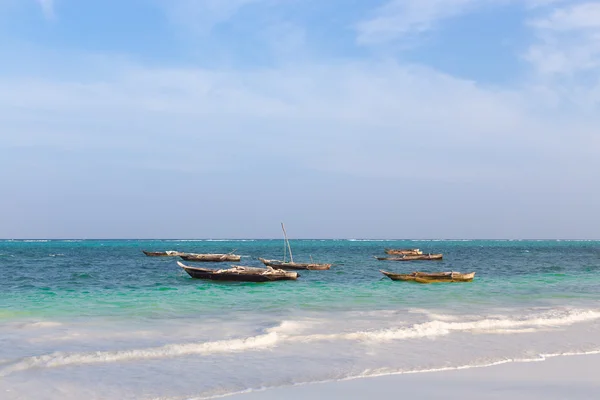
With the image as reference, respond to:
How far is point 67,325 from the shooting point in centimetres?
1511

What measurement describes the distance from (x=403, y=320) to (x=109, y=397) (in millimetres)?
9426

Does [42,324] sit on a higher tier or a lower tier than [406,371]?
lower

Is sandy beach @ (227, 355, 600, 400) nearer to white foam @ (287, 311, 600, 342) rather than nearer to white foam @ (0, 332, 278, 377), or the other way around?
white foam @ (0, 332, 278, 377)

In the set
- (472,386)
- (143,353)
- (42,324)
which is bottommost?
(42,324)

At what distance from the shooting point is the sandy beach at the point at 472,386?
26.9 feet

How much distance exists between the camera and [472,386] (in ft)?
28.5

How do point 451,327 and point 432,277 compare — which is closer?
point 451,327

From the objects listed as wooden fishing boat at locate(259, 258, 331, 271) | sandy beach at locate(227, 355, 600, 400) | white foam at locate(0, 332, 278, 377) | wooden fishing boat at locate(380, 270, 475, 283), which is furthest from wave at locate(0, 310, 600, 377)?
wooden fishing boat at locate(259, 258, 331, 271)

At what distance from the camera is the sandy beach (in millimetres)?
8195

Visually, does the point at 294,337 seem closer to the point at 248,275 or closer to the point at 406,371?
the point at 406,371

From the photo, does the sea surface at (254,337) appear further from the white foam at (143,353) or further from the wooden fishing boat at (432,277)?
the wooden fishing boat at (432,277)

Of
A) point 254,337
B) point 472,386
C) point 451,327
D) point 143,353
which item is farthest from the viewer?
point 451,327

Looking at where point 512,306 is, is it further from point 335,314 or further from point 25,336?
point 25,336

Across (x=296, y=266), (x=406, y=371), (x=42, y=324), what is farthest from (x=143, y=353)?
(x=296, y=266)
